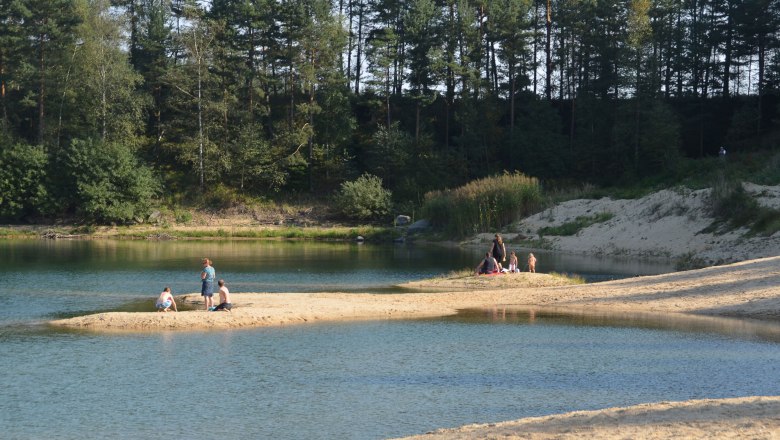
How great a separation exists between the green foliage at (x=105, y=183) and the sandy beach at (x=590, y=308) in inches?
1759

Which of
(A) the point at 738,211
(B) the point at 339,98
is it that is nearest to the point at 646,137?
(A) the point at 738,211

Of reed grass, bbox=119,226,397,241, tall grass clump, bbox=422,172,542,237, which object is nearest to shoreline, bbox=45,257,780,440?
tall grass clump, bbox=422,172,542,237

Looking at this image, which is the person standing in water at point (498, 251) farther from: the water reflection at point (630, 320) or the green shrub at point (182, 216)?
the green shrub at point (182, 216)

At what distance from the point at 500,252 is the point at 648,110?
3875 cm

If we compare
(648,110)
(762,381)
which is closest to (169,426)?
(762,381)

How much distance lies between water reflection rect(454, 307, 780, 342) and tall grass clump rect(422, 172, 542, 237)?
34663 millimetres

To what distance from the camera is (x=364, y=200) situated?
7531cm

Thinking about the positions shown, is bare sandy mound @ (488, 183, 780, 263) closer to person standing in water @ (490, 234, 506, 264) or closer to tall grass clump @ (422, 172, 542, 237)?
tall grass clump @ (422, 172, 542, 237)

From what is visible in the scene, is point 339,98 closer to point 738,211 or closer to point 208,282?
point 738,211

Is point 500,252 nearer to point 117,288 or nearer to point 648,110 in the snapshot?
point 117,288

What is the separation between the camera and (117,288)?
3622cm

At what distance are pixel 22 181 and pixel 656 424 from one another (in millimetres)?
74257

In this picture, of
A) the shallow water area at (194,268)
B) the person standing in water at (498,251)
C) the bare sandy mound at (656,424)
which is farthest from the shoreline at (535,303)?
the bare sandy mound at (656,424)

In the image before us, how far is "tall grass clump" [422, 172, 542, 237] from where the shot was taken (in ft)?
213
